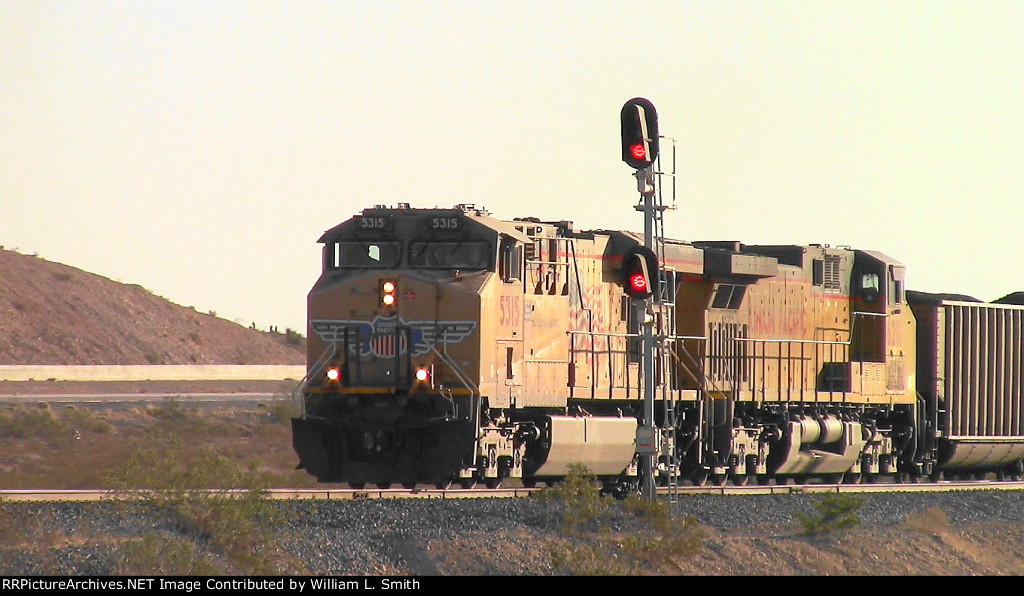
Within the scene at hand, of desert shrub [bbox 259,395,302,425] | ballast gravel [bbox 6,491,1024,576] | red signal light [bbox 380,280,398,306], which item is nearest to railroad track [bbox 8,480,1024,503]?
ballast gravel [bbox 6,491,1024,576]

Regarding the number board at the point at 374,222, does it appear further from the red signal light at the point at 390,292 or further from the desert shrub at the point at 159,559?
the desert shrub at the point at 159,559

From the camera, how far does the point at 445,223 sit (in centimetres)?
2131

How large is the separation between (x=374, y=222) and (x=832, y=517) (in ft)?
24.6

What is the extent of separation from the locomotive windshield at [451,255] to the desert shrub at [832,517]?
18.2ft

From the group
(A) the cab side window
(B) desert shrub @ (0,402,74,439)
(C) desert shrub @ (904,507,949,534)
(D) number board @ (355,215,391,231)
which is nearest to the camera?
(A) the cab side window

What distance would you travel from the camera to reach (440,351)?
21.0 metres

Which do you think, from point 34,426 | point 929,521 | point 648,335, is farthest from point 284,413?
point 929,521

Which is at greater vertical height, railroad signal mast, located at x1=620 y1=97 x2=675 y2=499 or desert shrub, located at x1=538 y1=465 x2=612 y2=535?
railroad signal mast, located at x1=620 y1=97 x2=675 y2=499

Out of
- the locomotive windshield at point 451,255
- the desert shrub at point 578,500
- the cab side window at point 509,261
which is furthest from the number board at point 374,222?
the desert shrub at point 578,500

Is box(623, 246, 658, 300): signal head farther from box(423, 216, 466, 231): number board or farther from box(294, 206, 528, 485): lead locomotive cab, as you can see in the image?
box(423, 216, 466, 231): number board

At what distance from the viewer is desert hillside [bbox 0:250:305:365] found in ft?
240

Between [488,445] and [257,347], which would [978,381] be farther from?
[257,347]

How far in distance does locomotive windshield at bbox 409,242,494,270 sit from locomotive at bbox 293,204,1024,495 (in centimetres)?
3
